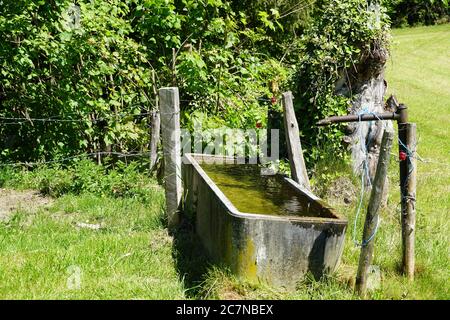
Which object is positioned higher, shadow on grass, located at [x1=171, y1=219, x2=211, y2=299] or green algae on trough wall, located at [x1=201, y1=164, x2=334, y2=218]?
green algae on trough wall, located at [x1=201, y1=164, x2=334, y2=218]

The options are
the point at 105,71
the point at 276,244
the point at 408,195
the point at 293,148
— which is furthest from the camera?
the point at 105,71

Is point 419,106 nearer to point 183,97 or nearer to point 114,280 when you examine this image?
point 183,97

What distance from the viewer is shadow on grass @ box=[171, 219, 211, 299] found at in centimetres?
492

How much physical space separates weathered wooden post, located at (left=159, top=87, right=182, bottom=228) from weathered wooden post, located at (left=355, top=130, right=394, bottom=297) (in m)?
2.71

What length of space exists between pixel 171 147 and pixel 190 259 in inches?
58.4

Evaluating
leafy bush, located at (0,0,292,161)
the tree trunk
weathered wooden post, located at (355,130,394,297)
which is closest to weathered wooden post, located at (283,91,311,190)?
the tree trunk

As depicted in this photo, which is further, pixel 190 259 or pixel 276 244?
pixel 190 259

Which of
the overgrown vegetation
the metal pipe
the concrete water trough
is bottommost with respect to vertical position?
the concrete water trough

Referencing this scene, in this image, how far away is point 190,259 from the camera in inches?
221

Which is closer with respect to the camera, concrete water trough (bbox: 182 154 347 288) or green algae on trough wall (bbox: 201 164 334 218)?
concrete water trough (bbox: 182 154 347 288)

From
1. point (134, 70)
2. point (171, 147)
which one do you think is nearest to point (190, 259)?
point (171, 147)

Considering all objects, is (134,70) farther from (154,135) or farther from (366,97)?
(366,97)

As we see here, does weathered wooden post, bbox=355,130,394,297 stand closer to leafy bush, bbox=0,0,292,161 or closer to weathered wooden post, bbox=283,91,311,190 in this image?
weathered wooden post, bbox=283,91,311,190

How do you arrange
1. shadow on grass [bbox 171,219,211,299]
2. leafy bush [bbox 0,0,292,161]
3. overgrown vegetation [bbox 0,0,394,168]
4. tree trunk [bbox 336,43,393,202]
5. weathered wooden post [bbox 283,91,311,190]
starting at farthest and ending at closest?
leafy bush [bbox 0,0,292,161] < overgrown vegetation [bbox 0,0,394,168] < tree trunk [bbox 336,43,393,202] < weathered wooden post [bbox 283,91,311,190] < shadow on grass [bbox 171,219,211,299]
